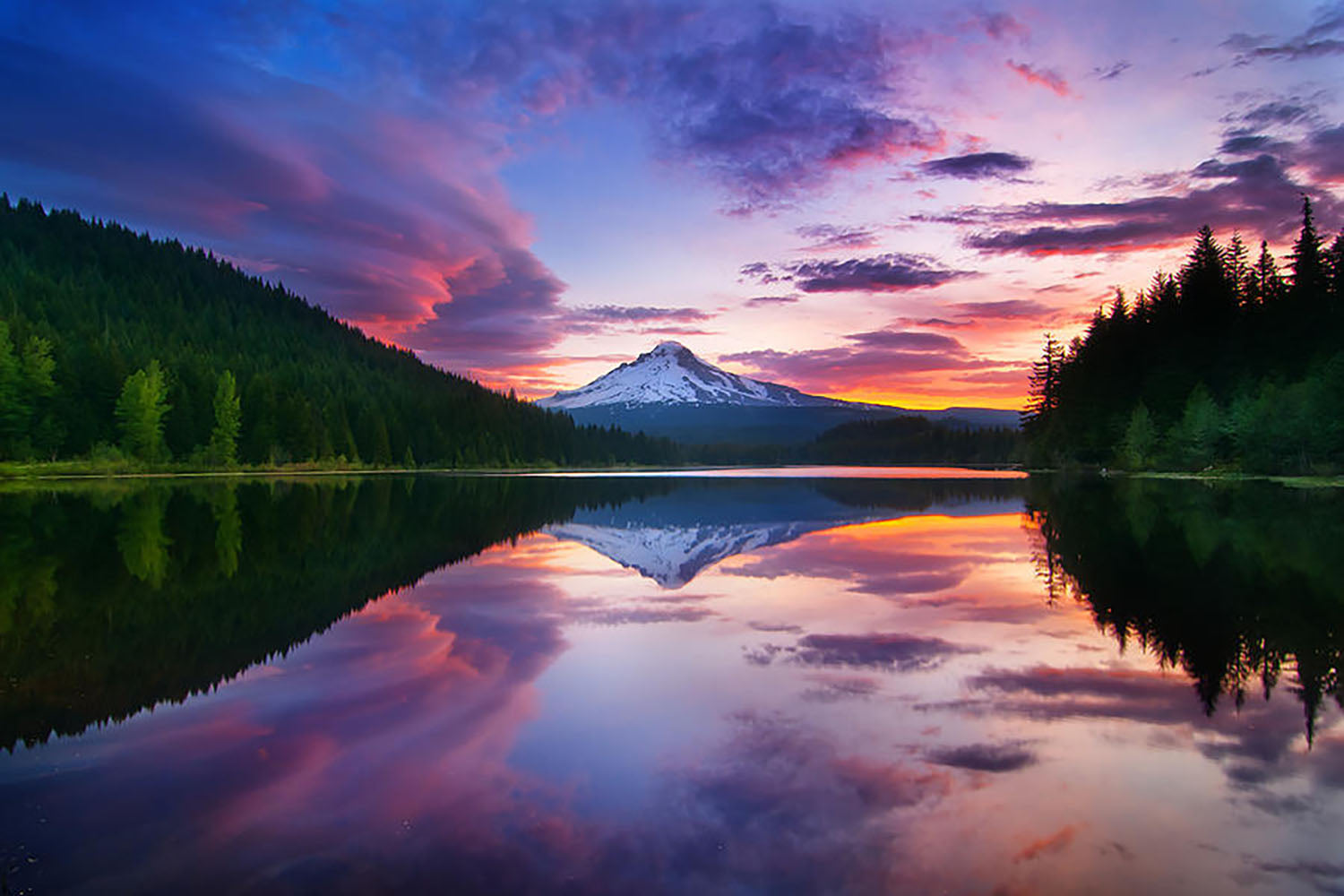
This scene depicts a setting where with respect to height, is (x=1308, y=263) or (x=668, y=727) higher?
(x=1308, y=263)

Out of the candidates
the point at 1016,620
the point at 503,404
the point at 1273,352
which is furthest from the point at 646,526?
the point at 503,404

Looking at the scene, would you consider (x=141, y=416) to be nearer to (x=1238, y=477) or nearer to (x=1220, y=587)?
(x=1220, y=587)

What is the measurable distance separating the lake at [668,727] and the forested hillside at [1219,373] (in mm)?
54116

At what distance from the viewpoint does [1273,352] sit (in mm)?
86500

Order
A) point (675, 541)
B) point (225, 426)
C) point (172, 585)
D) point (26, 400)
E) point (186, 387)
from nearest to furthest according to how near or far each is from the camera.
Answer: point (172, 585)
point (675, 541)
point (26, 400)
point (225, 426)
point (186, 387)

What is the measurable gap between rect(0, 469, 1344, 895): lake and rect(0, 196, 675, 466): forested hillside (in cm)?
7605

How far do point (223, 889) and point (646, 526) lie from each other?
3054cm

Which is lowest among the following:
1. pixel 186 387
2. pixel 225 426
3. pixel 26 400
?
pixel 225 426

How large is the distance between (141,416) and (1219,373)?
11814 cm

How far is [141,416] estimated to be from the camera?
286ft

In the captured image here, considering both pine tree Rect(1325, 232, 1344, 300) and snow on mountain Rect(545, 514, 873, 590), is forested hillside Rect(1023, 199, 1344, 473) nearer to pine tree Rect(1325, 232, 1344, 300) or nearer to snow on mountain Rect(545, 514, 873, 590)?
pine tree Rect(1325, 232, 1344, 300)

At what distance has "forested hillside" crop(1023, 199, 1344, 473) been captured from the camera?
66188mm

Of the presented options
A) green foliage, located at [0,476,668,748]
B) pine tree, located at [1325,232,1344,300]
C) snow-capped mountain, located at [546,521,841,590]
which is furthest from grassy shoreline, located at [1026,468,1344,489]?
green foliage, located at [0,476,668,748]

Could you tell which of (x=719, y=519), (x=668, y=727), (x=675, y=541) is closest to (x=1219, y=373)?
(x=719, y=519)
